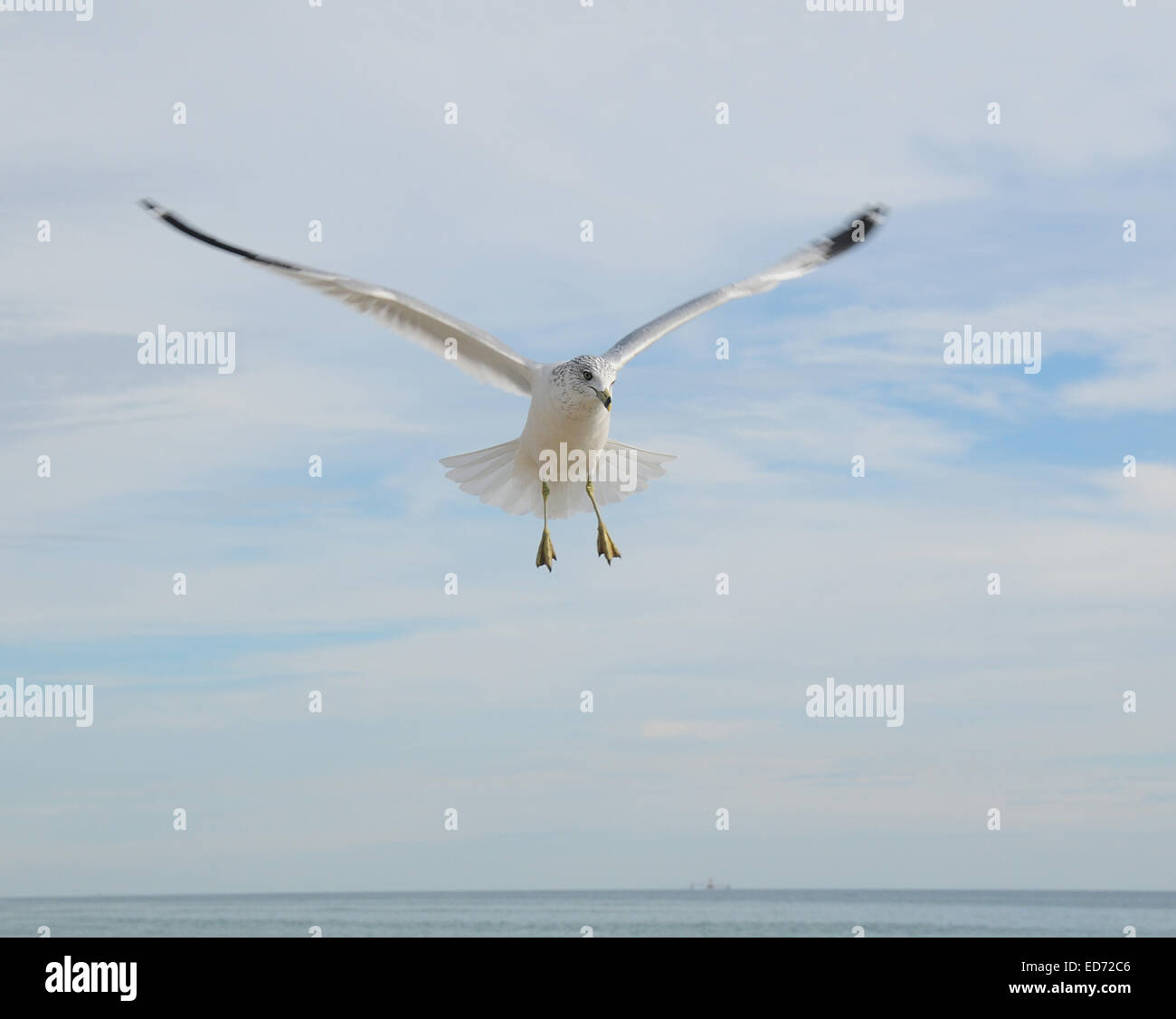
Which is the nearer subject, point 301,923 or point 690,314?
point 690,314

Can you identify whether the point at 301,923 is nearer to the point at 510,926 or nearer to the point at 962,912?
the point at 510,926

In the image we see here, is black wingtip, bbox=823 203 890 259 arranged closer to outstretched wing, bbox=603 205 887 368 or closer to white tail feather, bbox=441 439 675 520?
outstretched wing, bbox=603 205 887 368

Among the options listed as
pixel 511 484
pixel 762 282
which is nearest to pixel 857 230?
pixel 762 282

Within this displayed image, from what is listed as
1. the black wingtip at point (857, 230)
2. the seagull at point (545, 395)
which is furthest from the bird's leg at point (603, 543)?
the black wingtip at point (857, 230)

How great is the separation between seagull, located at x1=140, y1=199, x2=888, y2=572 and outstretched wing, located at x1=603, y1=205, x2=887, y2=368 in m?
0.01

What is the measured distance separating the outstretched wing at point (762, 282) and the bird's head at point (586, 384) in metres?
0.46

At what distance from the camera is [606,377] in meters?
10.9

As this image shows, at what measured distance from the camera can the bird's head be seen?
10734 mm

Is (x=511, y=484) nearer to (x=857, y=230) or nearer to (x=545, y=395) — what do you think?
(x=545, y=395)

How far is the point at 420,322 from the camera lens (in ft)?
37.8

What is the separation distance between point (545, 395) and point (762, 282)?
10.3 feet

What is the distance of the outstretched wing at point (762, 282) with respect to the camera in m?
11.9
